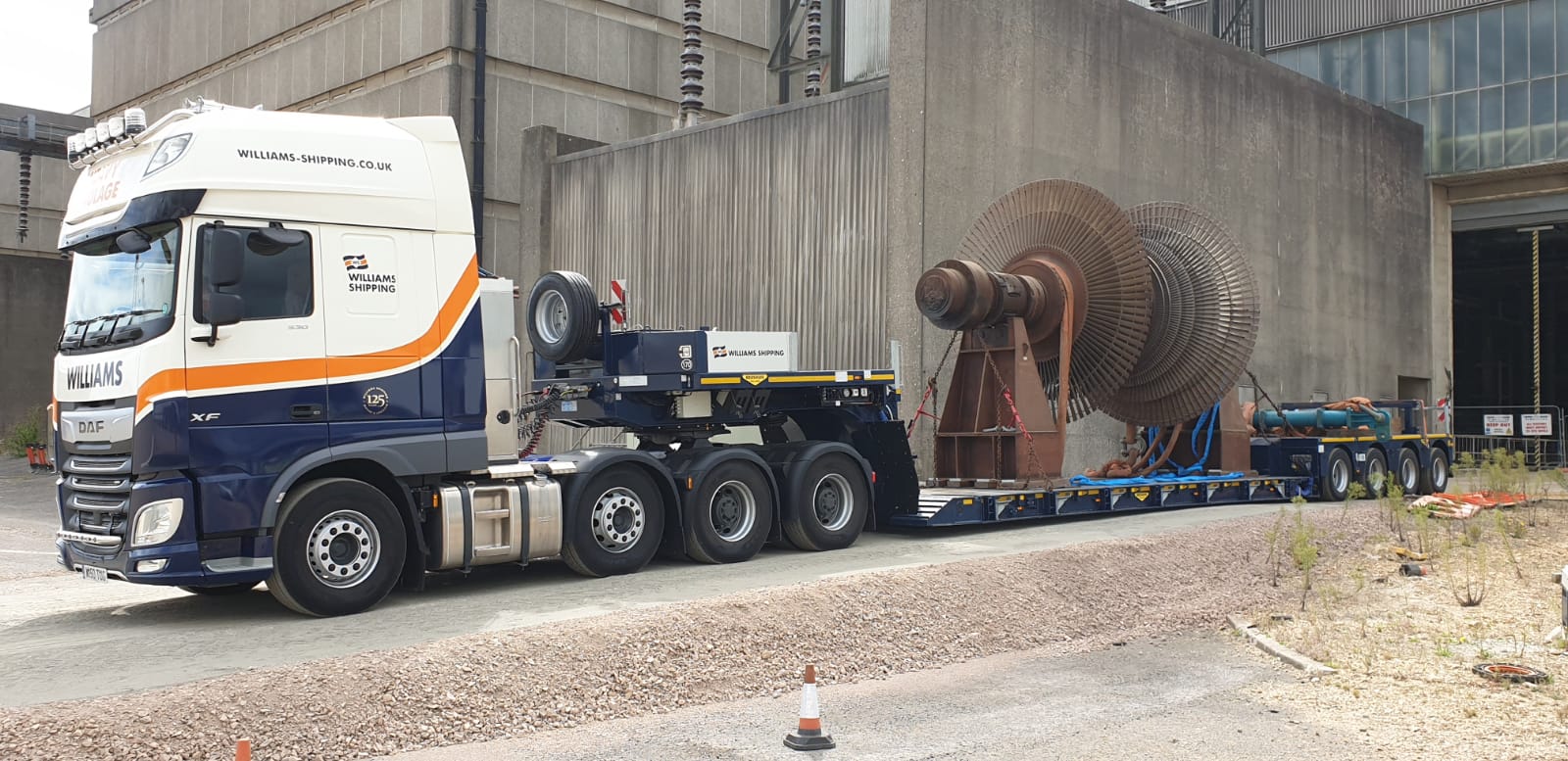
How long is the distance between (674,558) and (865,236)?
371 inches

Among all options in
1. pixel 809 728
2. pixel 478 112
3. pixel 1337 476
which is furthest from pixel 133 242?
pixel 478 112

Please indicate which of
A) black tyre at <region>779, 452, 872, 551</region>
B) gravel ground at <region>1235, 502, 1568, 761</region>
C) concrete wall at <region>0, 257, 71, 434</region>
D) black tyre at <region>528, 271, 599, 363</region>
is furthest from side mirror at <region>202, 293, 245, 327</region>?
concrete wall at <region>0, 257, 71, 434</region>

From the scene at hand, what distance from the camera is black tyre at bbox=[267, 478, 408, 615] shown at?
31.2 feet

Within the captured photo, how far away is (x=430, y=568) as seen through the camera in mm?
10680

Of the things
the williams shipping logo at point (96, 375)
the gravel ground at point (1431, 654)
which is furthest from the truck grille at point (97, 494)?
the gravel ground at point (1431, 654)

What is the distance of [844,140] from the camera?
2139 cm

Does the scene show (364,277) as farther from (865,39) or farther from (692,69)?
(692,69)

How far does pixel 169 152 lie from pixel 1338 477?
17.2 meters

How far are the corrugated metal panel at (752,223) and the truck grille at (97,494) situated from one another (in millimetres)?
12745

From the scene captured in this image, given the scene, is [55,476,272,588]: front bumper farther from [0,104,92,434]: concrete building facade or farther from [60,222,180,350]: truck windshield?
[0,104,92,434]: concrete building facade

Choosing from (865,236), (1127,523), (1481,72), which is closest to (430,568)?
(1127,523)

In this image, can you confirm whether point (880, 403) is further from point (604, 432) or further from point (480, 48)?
point (480, 48)

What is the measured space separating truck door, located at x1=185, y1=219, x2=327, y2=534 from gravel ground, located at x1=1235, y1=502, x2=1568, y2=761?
700 centimetres

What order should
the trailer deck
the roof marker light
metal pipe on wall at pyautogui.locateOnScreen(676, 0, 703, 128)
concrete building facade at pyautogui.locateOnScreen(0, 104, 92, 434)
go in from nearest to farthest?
the roof marker light, the trailer deck, metal pipe on wall at pyautogui.locateOnScreen(676, 0, 703, 128), concrete building facade at pyautogui.locateOnScreen(0, 104, 92, 434)
